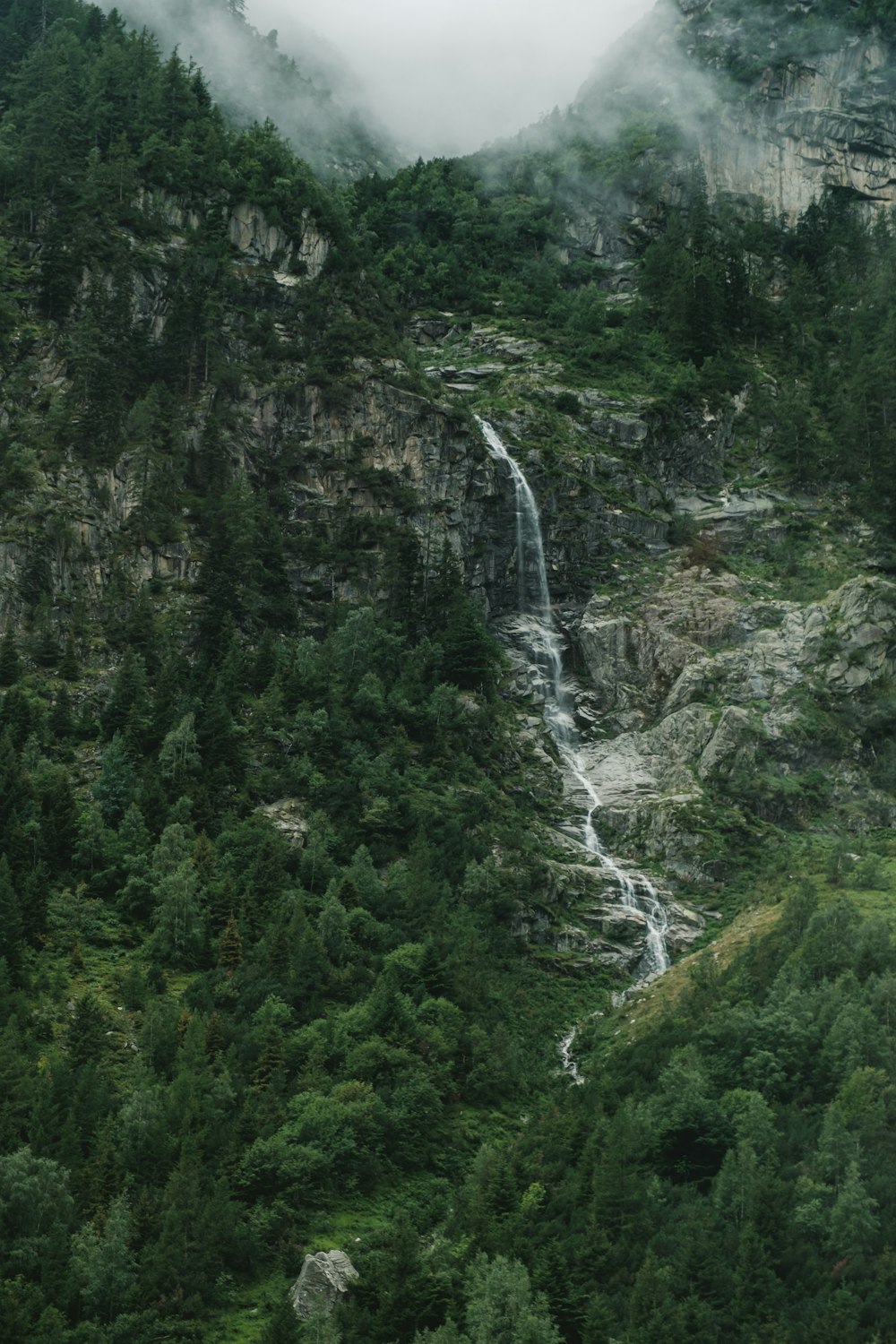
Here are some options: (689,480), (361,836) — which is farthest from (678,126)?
(361,836)

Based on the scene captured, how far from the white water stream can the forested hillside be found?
1.10m

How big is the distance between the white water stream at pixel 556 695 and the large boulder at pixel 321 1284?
22.8m

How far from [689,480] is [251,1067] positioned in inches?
2878

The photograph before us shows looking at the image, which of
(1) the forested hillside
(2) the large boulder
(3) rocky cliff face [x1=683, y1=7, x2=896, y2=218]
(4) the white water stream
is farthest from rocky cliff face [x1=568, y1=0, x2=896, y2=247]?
(2) the large boulder

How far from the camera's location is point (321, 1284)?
5256 centimetres

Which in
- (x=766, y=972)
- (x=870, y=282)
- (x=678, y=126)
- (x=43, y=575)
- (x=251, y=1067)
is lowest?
(x=251, y=1067)

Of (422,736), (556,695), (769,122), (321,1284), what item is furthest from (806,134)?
(321,1284)

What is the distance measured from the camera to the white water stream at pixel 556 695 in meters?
83.2

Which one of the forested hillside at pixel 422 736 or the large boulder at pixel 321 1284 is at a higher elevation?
the forested hillside at pixel 422 736

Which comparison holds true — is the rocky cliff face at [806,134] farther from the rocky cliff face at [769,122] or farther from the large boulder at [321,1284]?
the large boulder at [321,1284]

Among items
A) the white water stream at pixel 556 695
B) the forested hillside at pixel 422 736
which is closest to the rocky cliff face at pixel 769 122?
the forested hillside at pixel 422 736

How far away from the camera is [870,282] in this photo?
438 ft

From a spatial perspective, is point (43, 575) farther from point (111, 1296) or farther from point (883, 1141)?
point (883, 1141)

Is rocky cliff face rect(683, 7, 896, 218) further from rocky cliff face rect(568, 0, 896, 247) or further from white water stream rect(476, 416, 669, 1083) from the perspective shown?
white water stream rect(476, 416, 669, 1083)
